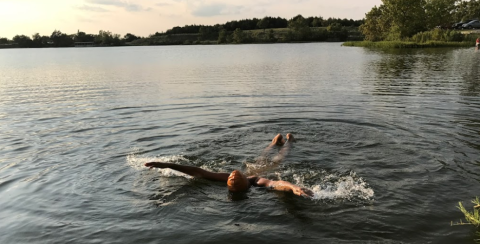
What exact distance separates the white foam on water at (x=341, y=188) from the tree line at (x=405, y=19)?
72.5 m

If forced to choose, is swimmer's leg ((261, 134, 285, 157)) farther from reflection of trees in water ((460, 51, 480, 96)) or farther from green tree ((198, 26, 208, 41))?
green tree ((198, 26, 208, 41))

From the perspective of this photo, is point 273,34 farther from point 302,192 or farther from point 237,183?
point 302,192

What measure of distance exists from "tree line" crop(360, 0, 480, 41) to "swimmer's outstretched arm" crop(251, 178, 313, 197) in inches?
2902

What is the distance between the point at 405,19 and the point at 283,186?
86.8 meters

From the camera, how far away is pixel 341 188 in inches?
331

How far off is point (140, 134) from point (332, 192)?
8.21 m

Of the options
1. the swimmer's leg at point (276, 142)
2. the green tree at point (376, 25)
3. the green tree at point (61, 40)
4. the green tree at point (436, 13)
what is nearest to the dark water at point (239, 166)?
the swimmer's leg at point (276, 142)

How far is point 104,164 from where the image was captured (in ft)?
34.6

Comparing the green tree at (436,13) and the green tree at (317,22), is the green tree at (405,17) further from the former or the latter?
the green tree at (317,22)

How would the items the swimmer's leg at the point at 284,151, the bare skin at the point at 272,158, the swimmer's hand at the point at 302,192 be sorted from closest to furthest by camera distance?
the swimmer's hand at the point at 302,192
the bare skin at the point at 272,158
the swimmer's leg at the point at 284,151

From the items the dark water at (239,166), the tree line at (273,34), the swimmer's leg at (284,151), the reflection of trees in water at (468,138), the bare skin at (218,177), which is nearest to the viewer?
the dark water at (239,166)

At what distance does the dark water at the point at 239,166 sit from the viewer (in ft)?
23.1

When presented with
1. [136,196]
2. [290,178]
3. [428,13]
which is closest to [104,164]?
[136,196]

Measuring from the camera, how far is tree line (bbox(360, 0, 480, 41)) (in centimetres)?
8175
